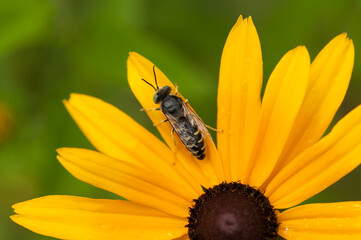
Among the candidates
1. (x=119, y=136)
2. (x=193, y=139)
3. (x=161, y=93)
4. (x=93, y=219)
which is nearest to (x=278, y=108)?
(x=193, y=139)

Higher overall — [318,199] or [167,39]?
[167,39]

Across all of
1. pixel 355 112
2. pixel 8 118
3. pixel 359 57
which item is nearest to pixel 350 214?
pixel 355 112

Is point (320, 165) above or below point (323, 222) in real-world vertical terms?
above

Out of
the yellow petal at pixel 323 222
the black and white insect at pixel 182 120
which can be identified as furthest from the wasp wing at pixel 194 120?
the yellow petal at pixel 323 222

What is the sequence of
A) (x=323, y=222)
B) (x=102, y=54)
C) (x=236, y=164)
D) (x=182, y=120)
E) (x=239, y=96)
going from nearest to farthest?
(x=323, y=222) → (x=239, y=96) → (x=236, y=164) → (x=182, y=120) → (x=102, y=54)

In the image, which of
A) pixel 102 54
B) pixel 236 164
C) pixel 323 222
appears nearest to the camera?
pixel 323 222

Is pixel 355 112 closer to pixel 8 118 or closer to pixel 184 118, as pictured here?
pixel 184 118

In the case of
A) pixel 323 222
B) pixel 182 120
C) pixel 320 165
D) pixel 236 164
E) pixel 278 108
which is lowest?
pixel 323 222

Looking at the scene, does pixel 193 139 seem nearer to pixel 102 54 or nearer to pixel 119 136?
pixel 119 136

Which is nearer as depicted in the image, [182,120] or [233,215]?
[233,215]
